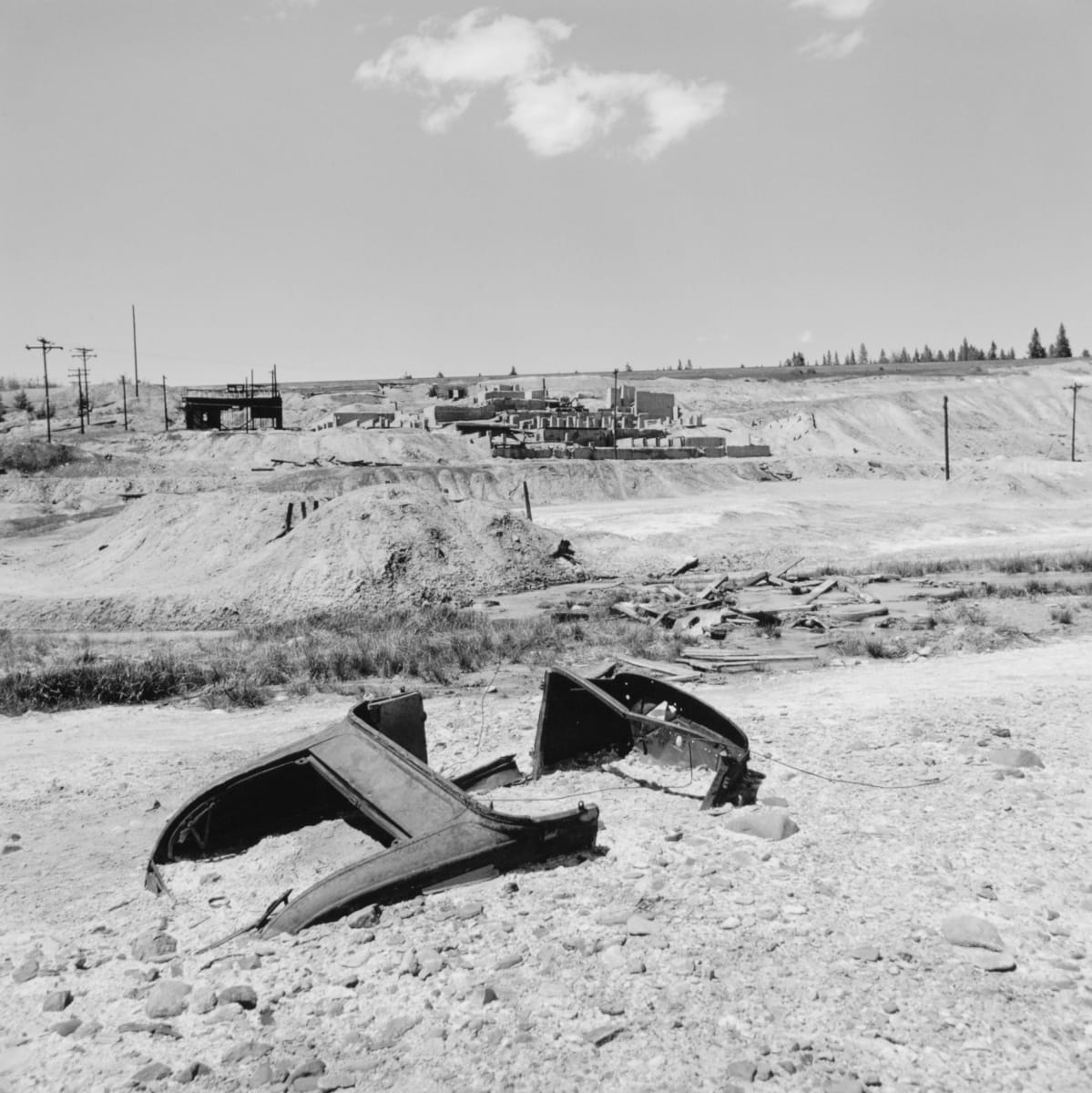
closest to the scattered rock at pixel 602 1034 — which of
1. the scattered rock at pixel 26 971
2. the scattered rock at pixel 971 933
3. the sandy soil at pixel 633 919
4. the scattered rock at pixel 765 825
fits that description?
the sandy soil at pixel 633 919

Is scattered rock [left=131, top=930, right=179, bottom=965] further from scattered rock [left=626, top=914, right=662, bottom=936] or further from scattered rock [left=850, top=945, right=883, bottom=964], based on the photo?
scattered rock [left=850, top=945, right=883, bottom=964]

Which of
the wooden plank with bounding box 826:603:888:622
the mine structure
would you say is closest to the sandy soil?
the wooden plank with bounding box 826:603:888:622

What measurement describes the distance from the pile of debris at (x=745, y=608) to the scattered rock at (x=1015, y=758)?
541 cm

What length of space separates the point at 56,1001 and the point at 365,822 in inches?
78.4

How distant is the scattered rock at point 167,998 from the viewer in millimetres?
4492

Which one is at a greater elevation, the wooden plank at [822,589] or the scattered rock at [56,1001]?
the scattered rock at [56,1001]

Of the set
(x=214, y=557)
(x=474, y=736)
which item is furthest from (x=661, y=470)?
(x=474, y=736)

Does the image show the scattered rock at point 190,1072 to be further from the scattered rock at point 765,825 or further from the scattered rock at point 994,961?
the scattered rock at point 994,961

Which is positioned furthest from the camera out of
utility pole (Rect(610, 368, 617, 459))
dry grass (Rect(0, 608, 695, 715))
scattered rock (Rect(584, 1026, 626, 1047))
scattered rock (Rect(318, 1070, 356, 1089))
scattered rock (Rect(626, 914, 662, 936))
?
utility pole (Rect(610, 368, 617, 459))

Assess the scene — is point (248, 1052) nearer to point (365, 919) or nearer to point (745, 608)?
point (365, 919)

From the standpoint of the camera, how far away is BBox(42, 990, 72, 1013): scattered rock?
4539 mm

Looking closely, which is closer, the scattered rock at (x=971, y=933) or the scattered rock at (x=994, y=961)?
the scattered rock at (x=994, y=961)

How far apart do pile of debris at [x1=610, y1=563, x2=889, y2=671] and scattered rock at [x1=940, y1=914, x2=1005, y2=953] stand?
7758mm

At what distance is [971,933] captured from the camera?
16.4ft
